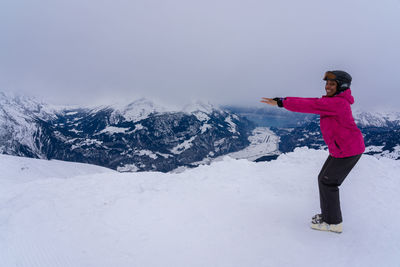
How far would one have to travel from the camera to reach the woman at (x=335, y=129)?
4.48 meters

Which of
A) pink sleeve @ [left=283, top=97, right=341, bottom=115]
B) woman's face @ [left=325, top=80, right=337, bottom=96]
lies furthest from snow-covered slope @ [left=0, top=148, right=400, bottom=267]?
woman's face @ [left=325, top=80, right=337, bottom=96]

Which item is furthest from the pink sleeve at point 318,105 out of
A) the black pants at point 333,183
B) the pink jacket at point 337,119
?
the black pants at point 333,183

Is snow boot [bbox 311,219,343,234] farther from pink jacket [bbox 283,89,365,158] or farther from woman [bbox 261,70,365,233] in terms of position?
pink jacket [bbox 283,89,365,158]

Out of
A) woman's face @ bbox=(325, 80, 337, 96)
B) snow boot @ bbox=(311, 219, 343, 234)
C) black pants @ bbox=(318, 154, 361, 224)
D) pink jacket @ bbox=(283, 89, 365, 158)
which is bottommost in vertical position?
snow boot @ bbox=(311, 219, 343, 234)

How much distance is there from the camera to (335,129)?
15.5ft

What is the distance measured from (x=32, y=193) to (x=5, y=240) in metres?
3.22

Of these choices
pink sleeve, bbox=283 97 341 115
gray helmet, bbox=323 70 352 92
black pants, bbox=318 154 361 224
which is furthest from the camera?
black pants, bbox=318 154 361 224

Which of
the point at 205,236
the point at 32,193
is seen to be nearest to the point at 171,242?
the point at 205,236

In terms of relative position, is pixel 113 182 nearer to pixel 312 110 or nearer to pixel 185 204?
pixel 185 204

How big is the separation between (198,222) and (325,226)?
328 cm

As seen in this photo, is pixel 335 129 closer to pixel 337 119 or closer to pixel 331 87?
pixel 337 119

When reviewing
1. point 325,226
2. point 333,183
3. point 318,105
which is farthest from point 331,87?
point 325,226

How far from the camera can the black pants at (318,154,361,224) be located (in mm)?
4891

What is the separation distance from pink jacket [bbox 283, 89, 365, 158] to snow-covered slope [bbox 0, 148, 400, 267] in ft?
7.27
